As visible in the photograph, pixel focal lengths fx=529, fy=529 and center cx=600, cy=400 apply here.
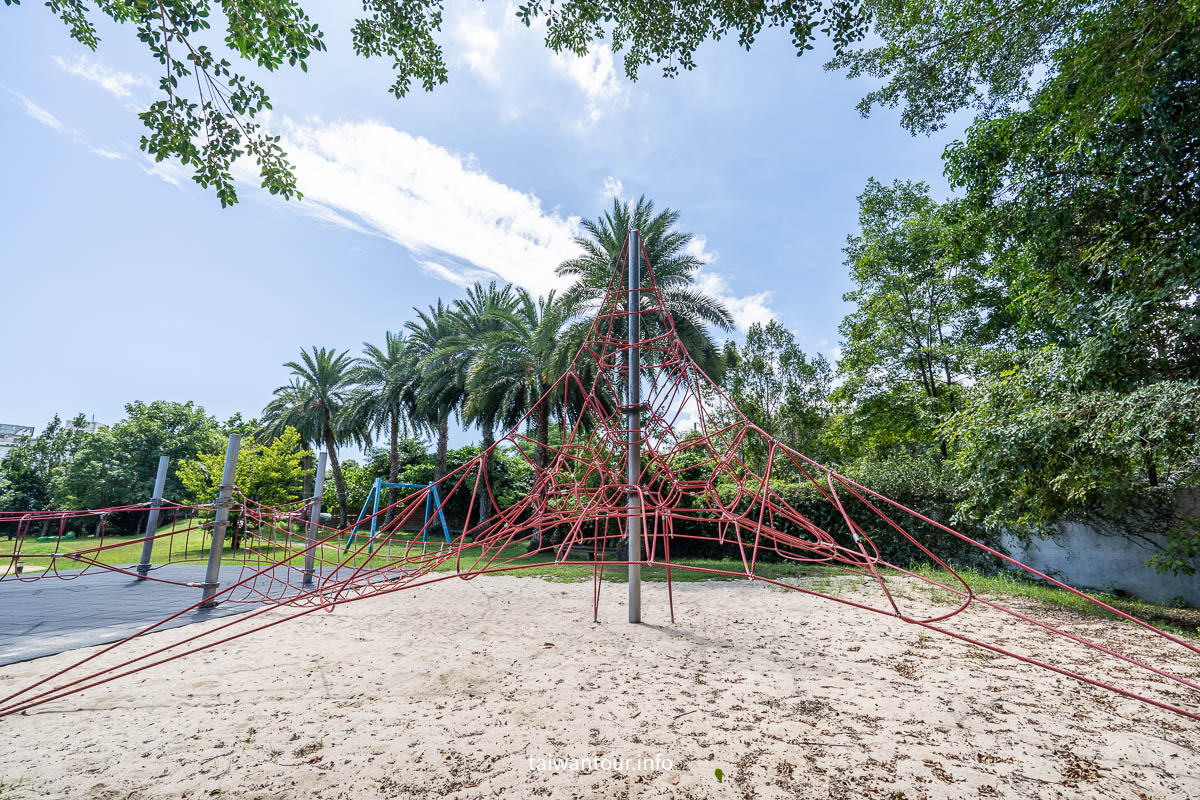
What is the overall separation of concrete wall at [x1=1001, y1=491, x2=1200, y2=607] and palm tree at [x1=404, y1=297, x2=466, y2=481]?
15412 millimetres

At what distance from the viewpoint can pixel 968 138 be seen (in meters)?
7.30

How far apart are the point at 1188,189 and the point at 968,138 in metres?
2.62

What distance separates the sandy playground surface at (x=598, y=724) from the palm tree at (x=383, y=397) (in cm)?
1777

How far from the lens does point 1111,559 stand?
782 cm

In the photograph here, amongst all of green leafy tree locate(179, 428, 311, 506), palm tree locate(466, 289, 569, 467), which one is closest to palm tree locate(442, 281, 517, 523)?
palm tree locate(466, 289, 569, 467)

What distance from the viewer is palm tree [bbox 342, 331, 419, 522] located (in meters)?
21.3

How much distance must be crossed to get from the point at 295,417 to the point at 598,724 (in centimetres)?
2550

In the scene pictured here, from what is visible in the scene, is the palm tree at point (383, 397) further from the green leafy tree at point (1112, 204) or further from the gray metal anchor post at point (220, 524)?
the green leafy tree at point (1112, 204)

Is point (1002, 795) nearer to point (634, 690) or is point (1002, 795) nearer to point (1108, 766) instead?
point (1108, 766)

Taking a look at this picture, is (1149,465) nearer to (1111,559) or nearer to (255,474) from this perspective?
(1111,559)

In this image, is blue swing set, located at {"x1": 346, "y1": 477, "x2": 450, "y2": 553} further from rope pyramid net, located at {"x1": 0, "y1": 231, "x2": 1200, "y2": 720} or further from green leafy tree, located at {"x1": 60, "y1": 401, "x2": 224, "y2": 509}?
green leafy tree, located at {"x1": 60, "y1": 401, "x2": 224, "y2": 509}

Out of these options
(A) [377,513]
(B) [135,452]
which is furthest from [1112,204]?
(B) [135,452]

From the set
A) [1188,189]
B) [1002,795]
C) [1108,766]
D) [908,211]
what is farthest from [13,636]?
[908,211]

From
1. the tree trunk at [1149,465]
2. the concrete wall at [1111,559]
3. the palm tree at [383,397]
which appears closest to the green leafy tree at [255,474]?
the palm tree at [383,397]
